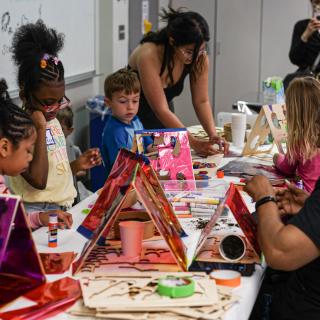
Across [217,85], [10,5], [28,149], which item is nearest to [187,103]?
Result: [217,85]

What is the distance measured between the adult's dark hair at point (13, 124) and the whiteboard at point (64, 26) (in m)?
1.71

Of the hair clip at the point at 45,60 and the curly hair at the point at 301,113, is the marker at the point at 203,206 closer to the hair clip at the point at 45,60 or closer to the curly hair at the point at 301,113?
the curly hair at the point at 301,113

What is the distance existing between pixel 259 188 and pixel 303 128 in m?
→ 0.80

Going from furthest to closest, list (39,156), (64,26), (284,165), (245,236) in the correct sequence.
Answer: (64,26)
(284,165)
(39,156)
(245,236)

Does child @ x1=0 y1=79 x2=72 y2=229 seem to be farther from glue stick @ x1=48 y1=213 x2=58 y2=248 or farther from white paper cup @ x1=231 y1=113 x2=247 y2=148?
white paper cup @ x1=231 y1=113 x2=247 y2=148

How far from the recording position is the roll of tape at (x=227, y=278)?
1621mm

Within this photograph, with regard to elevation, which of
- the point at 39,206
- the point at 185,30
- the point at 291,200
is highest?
the point at 185,30

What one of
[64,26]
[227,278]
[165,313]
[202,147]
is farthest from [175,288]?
[64,26]

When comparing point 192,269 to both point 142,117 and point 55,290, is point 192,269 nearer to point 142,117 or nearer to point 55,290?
point 55,290

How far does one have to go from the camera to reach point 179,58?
3.14 meters

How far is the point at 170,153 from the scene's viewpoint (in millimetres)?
2559

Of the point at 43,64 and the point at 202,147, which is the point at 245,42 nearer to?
the point at 202,147

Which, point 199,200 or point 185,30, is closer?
point 199,200

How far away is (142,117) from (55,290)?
1.93 m
